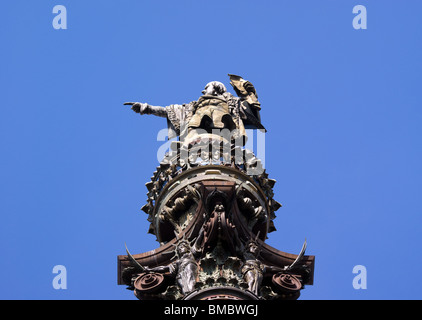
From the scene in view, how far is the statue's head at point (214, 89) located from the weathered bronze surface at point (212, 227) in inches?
74.7

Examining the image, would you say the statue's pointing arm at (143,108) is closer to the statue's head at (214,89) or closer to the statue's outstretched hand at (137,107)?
the statue's outstretched hand at (137,107)

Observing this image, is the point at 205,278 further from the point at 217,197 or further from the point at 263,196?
the point at 263,196

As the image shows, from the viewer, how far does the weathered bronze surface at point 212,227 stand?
29766 mm

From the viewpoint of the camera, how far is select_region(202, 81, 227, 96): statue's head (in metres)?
39.7

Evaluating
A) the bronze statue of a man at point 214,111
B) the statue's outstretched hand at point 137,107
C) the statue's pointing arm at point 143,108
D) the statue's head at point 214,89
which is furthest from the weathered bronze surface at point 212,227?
the statue's outstretched hand at point 137,107

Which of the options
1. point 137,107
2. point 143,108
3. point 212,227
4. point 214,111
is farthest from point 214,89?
point 212,227

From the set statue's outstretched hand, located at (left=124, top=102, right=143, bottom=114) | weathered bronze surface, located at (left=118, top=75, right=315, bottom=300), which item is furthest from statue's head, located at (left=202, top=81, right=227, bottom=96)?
statue's outstretched hand, located at (left=124, top=102, right=143, bottom=114)

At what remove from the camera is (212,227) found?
30.7 metres

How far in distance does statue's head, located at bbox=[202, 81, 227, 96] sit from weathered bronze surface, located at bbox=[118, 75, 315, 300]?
74.7 inches

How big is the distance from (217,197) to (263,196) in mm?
3498

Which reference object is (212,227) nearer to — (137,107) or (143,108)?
(143,108)

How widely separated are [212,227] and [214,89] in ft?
33.8
